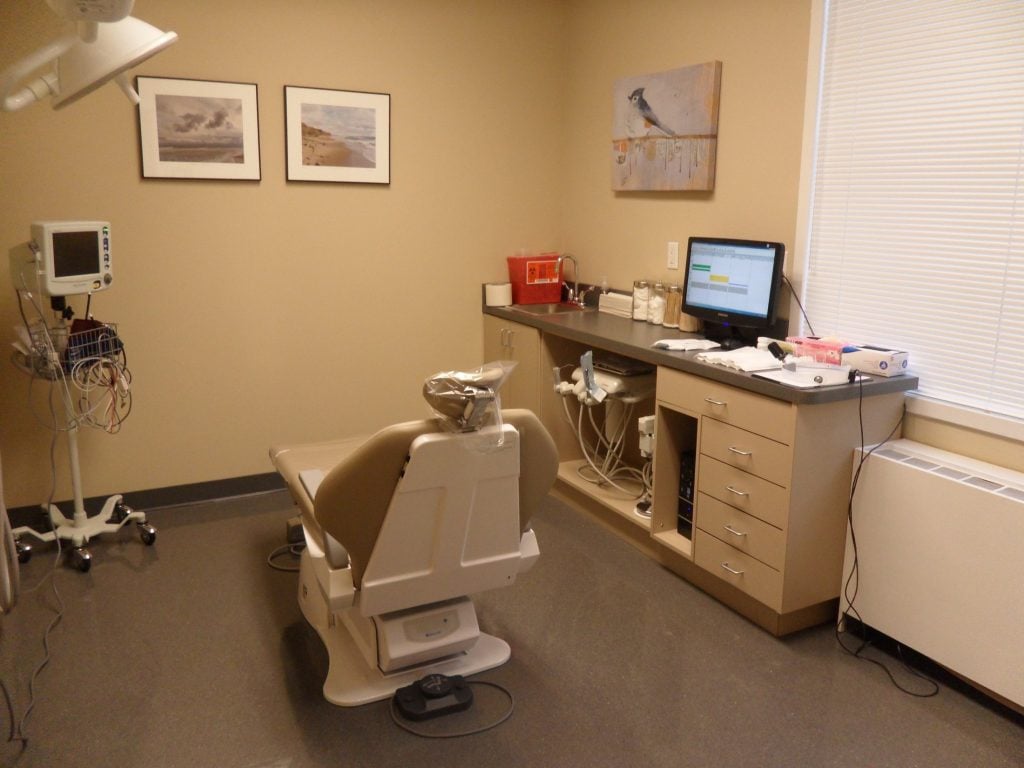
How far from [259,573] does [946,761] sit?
7.66ft

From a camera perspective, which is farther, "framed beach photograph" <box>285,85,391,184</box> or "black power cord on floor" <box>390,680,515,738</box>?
"framed beach photograph" <box>285,85,391,184</box>

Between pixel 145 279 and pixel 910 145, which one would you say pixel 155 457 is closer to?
pixel 145 279

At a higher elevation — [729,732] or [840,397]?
[840,397]

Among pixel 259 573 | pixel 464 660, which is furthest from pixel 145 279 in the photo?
pixel 464 660

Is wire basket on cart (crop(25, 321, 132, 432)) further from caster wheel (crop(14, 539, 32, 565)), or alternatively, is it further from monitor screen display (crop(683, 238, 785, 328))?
monitor screen display (crop(683, 238, 785, 328))

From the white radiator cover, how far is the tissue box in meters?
0.25

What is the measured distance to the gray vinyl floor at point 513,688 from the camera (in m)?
2.15

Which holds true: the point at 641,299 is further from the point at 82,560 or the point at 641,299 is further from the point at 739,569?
the point at 82,560

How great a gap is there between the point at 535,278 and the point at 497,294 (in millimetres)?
214

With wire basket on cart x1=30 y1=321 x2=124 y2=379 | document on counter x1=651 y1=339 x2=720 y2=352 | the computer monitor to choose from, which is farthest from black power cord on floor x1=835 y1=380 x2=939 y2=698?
wire basket on cart x1=30 y1=321 x2=124 y2=379

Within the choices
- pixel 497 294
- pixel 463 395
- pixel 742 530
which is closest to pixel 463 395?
pixel 463 395

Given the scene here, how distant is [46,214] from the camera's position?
337cm

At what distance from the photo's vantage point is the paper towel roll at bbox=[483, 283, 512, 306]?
4.24 m

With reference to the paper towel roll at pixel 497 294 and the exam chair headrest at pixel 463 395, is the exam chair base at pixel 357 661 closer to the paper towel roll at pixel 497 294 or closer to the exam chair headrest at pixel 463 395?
the exam chair headrest at pixel 463 395
